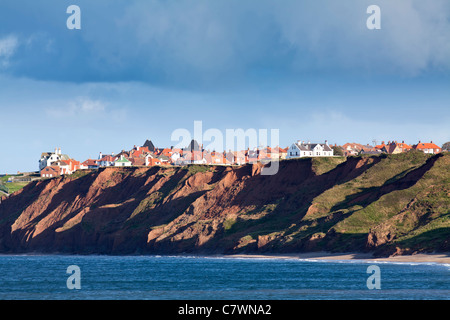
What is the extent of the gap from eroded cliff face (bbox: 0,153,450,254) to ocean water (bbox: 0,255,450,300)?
12437 millimetres

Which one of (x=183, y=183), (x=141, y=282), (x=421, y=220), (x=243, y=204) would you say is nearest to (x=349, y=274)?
(x=141, y=282)

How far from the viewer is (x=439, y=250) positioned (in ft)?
355

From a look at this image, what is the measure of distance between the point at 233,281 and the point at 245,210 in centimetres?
6794

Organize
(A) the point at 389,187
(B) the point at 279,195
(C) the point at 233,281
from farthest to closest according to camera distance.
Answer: (B) the point at 279,195 → (A) the point at 389,187 → (C) the point at 233,281

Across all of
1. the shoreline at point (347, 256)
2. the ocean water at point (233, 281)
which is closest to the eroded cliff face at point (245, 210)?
the shoreline at point (347, 256)

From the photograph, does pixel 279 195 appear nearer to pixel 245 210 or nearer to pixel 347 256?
pixel 245 210

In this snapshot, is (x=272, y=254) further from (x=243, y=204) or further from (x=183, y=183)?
(x=183, y=183)

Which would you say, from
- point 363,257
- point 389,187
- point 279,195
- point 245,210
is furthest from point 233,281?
point 279,195

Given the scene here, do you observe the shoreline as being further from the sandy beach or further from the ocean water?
the ocean water

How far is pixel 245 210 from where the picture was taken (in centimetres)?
15612

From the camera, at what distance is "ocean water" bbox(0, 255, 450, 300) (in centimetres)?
7419

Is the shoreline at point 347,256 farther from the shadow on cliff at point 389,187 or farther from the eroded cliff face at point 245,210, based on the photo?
the shadow on cliff at point 389,187

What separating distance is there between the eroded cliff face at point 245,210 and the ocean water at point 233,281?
12.4 m
